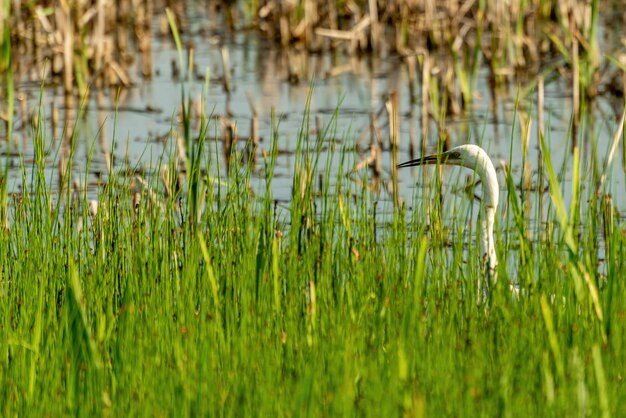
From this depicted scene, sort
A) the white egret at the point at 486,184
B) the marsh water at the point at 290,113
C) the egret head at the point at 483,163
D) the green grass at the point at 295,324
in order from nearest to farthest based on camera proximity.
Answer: the green grass at the point at 295,324, the white egret at the point at 486,184, the egret head at the point at 483,163, the marsh water at the point at 290,113

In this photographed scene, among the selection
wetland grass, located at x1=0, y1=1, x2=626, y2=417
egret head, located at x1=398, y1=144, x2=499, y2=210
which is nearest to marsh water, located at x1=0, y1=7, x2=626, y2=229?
egret head, located at x1=398, y1=144, x2=499, y2=210

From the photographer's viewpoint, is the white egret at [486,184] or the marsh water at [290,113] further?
the marsh water at [290,113]

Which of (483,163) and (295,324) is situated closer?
(295,324)

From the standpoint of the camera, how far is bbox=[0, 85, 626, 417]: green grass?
11.6 ft

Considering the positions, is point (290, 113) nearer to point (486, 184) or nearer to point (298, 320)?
point (486, 184)

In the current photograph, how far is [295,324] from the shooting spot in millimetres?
4090

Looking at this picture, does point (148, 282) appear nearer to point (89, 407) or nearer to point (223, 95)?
point (89, 407)

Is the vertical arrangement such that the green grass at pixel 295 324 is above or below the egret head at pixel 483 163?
below

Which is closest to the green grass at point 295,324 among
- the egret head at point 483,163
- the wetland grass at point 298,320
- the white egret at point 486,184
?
the wetland grass at point 298,320

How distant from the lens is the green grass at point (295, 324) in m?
3.53

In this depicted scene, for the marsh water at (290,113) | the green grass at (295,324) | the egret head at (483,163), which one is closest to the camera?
the green grass at (295,324)

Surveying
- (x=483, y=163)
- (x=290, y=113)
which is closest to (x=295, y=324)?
(x=483, y=163)

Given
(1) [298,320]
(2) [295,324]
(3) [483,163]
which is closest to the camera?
(2) [295,324]

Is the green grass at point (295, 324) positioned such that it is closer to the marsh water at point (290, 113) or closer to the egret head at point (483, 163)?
the egret head at point (483, 163)
